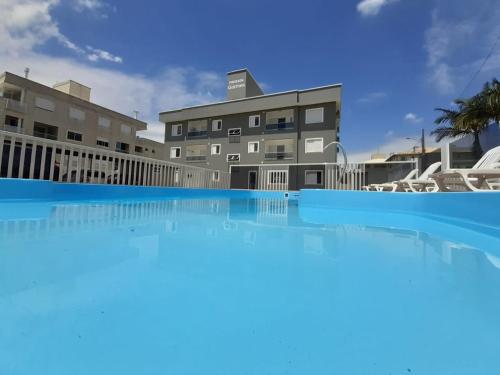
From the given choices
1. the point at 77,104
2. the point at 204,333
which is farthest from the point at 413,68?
the point at 77,104

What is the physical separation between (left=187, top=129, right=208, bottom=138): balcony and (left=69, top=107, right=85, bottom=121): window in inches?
409

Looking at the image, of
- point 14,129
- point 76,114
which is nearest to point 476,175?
point 14,129

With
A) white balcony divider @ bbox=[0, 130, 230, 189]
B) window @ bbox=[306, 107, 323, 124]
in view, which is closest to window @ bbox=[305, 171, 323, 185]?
window @ bbox=[306, 107, 323, 124]

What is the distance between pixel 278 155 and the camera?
58.9ft

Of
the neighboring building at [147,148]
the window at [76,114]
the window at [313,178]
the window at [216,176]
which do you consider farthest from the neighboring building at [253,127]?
the window at [76,114]

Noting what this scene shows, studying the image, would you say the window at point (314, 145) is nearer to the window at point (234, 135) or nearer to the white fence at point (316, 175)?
the white fence at point (316, 175)

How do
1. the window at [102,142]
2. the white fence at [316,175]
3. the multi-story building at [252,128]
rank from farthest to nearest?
the window at [102,142] → the multi-story building at [252,128] → the white fence at [316,175]

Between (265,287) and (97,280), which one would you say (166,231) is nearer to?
(97,280)

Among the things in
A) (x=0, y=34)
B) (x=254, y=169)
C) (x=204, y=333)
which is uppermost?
(x=0, y=34)

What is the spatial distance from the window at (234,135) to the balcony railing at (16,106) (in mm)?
15973

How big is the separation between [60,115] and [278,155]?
1913 centimetres

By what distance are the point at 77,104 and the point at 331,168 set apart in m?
23.9

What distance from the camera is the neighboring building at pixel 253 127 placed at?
16.6m

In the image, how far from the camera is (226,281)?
47.3 inches
